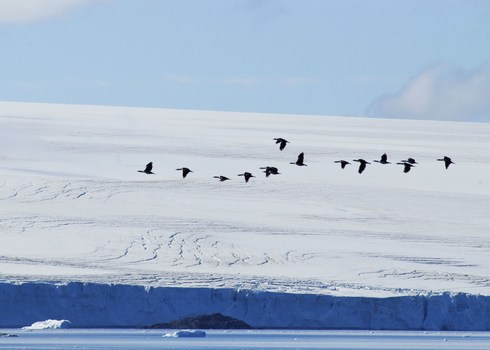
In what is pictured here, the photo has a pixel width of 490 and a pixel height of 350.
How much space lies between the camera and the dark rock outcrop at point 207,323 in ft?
84.1

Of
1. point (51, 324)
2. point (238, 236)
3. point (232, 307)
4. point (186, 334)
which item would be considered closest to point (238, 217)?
point (238, 236)

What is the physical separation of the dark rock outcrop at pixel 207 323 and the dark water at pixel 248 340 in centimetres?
20

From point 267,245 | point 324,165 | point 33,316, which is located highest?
point 324,165

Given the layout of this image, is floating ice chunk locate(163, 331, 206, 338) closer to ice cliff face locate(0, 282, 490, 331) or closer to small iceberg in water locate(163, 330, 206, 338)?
small iceberg in water locate(163, 330, 206, 338)

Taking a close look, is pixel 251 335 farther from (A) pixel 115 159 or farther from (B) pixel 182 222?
(A) pixel 115 159

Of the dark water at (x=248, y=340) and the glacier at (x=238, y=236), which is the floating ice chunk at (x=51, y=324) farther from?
the glacier at (x=238, y=236)

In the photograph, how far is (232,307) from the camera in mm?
25500

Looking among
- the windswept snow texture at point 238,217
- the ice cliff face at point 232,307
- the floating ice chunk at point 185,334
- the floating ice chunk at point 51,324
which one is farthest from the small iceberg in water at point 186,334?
the floating ice chunk at point 51,324

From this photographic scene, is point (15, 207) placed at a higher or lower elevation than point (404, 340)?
Result: higher

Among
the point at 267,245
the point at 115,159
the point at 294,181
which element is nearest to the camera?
the point at 267,245

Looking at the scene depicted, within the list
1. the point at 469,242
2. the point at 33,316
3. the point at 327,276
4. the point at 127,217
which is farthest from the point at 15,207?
the point at 469,242

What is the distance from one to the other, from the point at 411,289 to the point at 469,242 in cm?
394

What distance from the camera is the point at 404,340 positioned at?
24672 mm

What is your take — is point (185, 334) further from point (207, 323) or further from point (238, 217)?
point (238, 217)
